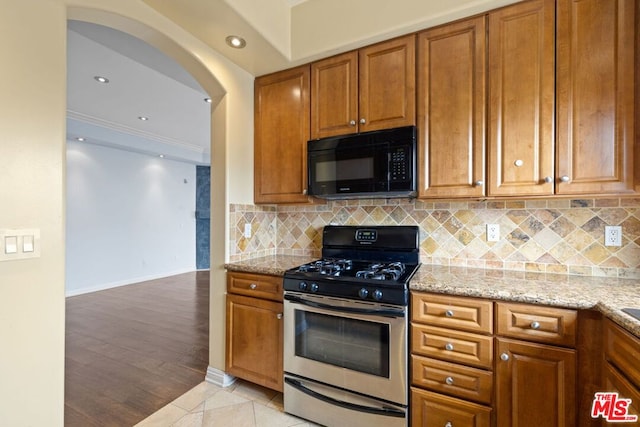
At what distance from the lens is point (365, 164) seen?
1989 millimetres

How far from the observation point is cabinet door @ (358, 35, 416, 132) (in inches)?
74.8

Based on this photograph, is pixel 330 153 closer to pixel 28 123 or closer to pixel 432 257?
pixel 432 257

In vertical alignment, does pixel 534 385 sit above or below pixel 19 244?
below

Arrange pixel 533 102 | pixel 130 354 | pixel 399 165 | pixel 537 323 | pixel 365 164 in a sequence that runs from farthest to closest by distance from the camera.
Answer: pixel 130 354
pixel 365 164
pixel 399 165
pixel 533 102
pixel 537 323

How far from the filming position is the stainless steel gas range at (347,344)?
1.58 m

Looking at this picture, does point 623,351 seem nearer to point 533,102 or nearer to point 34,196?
point 533,102

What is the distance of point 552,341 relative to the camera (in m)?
1.31

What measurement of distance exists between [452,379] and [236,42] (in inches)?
95.3

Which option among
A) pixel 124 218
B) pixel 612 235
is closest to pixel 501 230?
pixel 612 235

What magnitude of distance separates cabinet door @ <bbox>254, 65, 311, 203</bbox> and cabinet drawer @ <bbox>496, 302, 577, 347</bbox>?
146 cm

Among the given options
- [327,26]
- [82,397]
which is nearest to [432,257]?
[327,26]

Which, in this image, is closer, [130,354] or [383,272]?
[383,272]

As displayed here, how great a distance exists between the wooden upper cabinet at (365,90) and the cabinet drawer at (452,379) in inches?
56.1

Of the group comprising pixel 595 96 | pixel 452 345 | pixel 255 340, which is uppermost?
pixel 595 96
